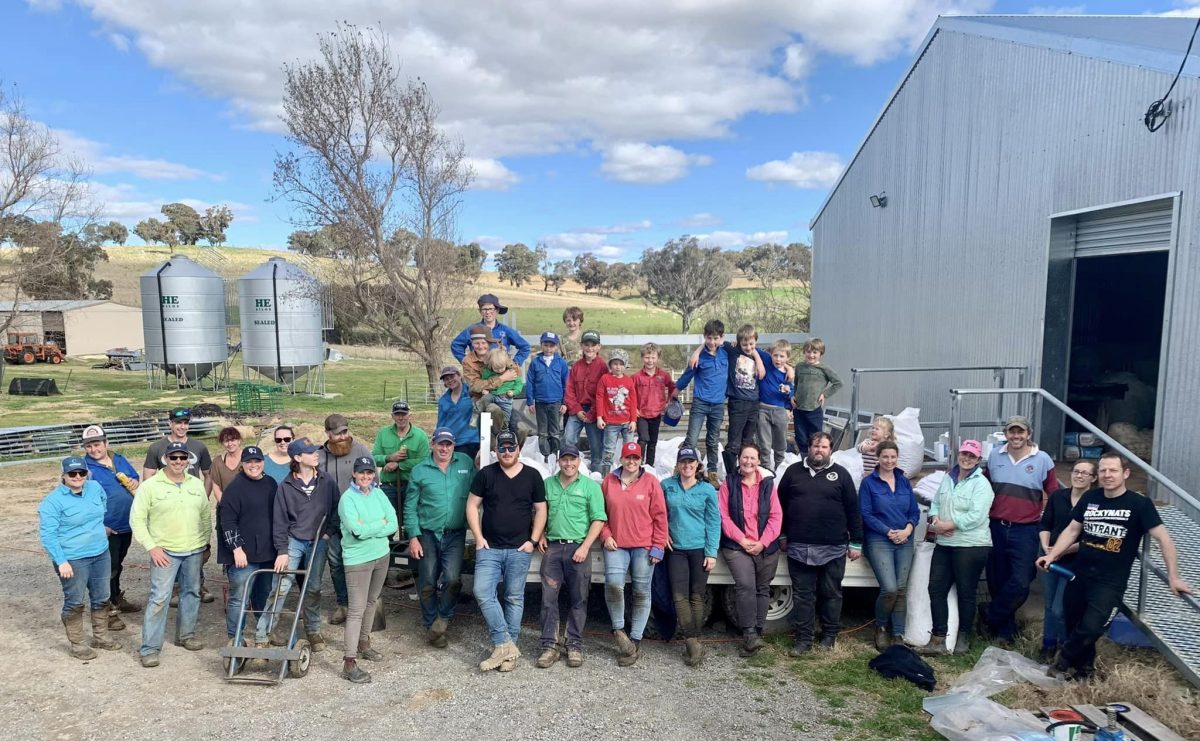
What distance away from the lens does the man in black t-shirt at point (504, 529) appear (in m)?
6.02

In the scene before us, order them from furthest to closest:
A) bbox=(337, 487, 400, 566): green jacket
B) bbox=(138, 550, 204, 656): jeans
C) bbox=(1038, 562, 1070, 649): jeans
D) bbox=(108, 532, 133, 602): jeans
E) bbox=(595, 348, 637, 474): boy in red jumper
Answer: bbox=(595, 348, 637, 474): boy in red jumper → bbox=(108, 532, 133, 602): jeans → bbox=(138, 550, 204, 656): jeans → bbox=(337, 487, 400, 566): green jacket → bbox=(1038, 562, 1070, 649): jeans

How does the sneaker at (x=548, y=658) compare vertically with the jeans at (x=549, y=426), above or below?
below

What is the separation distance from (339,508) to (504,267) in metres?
85.9

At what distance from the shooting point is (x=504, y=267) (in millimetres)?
90125

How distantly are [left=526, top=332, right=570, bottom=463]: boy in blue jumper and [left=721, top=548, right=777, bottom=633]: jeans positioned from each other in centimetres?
230

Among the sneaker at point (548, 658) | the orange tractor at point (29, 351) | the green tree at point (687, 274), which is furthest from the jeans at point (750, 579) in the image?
the orange tractor at point (29, 351)

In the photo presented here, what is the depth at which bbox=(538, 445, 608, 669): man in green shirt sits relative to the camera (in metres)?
6.04

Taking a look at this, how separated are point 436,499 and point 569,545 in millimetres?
1193

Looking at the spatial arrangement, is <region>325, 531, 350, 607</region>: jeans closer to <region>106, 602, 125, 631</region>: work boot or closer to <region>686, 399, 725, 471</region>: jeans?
<region>106, 602, 125, 631</region>: work boot

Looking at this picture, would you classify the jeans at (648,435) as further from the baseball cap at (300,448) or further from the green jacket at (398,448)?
the baseball cap at (300,448)

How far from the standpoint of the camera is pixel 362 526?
19.0 feet

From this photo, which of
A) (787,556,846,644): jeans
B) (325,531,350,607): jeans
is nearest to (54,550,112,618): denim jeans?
(325,531,350,607): jeans

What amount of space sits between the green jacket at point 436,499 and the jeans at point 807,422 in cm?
377

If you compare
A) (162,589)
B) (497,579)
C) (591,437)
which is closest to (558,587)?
(497,579)
